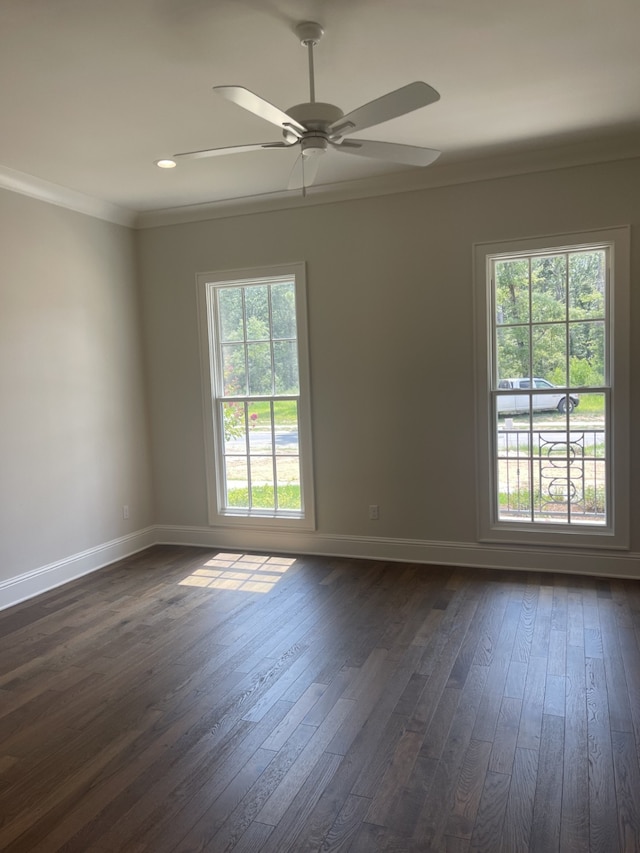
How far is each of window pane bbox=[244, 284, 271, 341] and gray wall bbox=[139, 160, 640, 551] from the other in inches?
9.2

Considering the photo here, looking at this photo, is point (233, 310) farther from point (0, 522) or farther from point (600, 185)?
point (600, 185)

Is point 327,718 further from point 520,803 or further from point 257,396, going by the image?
point 257,396

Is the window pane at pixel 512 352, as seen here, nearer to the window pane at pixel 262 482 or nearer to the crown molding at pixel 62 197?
the window pane at pixel 262 482

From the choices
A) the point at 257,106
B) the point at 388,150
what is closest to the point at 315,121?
the point at 257,106

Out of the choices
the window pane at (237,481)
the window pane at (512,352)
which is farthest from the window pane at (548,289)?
the window pane at (237,481)

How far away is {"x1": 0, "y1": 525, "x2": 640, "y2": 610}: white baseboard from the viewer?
13.4 ft

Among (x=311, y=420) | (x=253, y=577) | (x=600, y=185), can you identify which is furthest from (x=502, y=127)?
(x=253, y=577)

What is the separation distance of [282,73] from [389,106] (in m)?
0.84

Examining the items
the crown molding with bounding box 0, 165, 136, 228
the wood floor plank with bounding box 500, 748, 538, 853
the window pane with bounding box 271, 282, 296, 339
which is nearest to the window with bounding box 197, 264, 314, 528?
the window pane with bounding box 271, 282, 296, 339

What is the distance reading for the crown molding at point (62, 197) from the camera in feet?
13.0

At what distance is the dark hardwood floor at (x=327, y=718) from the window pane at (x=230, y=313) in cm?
212

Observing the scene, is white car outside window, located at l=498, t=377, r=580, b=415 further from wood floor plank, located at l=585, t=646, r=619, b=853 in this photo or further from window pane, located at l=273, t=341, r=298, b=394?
wood floor plank, located at l=585, t=646, r=619, b=853

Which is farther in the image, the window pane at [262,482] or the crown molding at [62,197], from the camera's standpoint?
the window pane at [262,482]

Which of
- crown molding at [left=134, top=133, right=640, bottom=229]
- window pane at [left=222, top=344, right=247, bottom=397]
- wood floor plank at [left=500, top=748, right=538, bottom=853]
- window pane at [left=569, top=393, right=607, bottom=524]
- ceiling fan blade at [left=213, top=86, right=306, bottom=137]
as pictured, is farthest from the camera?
window pane at [left=222, top=344, right=247, bottom=397]
